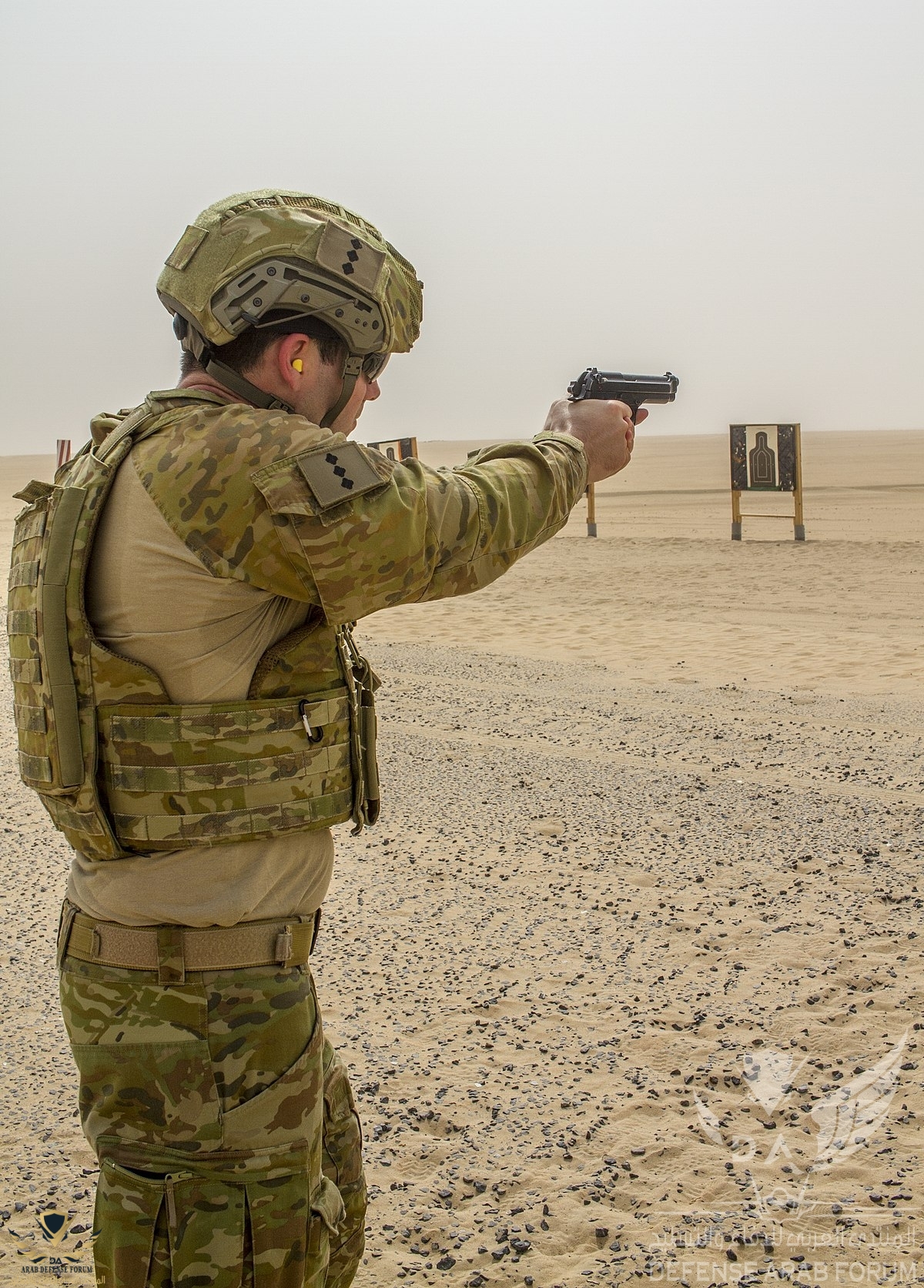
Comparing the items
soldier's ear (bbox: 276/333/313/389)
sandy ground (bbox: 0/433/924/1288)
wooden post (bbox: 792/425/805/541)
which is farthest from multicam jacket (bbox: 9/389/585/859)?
wooden post (bbox: 792/425/805/541)

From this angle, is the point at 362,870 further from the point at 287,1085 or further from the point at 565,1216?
the point at 287,1085

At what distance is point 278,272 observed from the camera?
5.51 ft

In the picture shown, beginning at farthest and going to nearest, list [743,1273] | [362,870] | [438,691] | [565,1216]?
[438,691] < [362,870] < [565,1216] < [743,1273]

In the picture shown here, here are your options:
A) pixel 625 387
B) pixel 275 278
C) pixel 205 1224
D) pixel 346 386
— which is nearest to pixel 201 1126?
pixel 205 1224

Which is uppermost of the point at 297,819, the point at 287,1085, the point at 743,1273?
the point at 297,819

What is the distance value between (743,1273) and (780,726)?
463 cm

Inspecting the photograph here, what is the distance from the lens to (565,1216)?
9.08ft

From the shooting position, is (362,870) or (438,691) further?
(438,691)

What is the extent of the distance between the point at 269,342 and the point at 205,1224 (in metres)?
1.26

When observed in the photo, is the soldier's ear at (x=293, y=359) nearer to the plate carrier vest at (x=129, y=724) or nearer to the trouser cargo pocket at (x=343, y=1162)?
the plate carrier vest at (x=129, y=724)

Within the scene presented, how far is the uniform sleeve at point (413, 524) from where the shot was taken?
1.57 m

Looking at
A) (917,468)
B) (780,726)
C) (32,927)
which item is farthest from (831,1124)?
(917,468)

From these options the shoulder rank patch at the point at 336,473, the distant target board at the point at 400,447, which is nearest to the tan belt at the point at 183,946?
the shoulder rank patch at the point at 336,473

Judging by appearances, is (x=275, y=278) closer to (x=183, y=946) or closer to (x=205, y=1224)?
(x=183, y=946)
